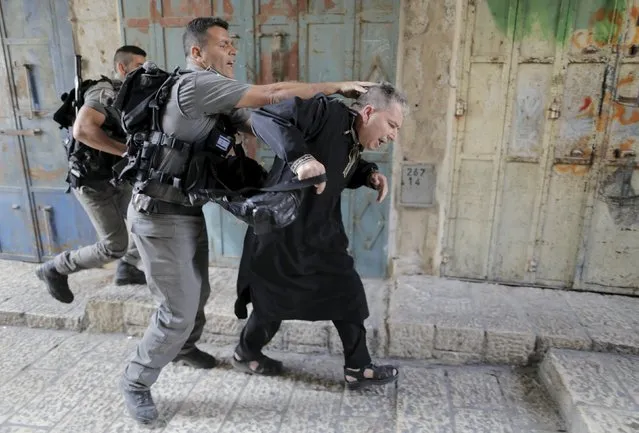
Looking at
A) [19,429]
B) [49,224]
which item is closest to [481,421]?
[19,429]

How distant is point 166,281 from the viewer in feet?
7.93

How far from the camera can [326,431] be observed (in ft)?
8.29

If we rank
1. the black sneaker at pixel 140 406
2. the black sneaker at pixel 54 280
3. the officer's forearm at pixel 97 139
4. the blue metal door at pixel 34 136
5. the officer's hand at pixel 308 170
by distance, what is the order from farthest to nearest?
the blue metal door at pixel 34 136 < the black sneaker at pixel 54 280 < the officer's forearm at pixel 97 139 < the black sneaker at pixel 140 406 < the officer's hand at pixel 308 170

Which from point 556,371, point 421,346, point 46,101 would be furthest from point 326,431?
point 46,101

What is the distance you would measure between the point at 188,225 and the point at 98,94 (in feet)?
4.06

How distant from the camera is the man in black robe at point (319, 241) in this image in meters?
2.17

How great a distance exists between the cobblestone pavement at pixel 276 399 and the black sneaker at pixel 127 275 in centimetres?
67

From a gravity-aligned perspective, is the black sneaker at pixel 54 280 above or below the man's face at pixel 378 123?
below

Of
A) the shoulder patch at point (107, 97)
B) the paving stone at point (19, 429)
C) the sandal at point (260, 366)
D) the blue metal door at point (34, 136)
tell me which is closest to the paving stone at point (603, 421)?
the sandal at point (260, 366)

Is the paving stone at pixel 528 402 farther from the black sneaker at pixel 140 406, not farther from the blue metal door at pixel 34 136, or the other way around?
the blue metal door at pixel 34 136

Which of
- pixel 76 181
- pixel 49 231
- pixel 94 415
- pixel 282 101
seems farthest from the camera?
pixel 49 231

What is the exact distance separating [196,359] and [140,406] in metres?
0.53

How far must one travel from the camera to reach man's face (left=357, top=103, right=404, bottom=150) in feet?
7.44

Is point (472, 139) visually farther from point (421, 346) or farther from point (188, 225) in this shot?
point (188, 225)
